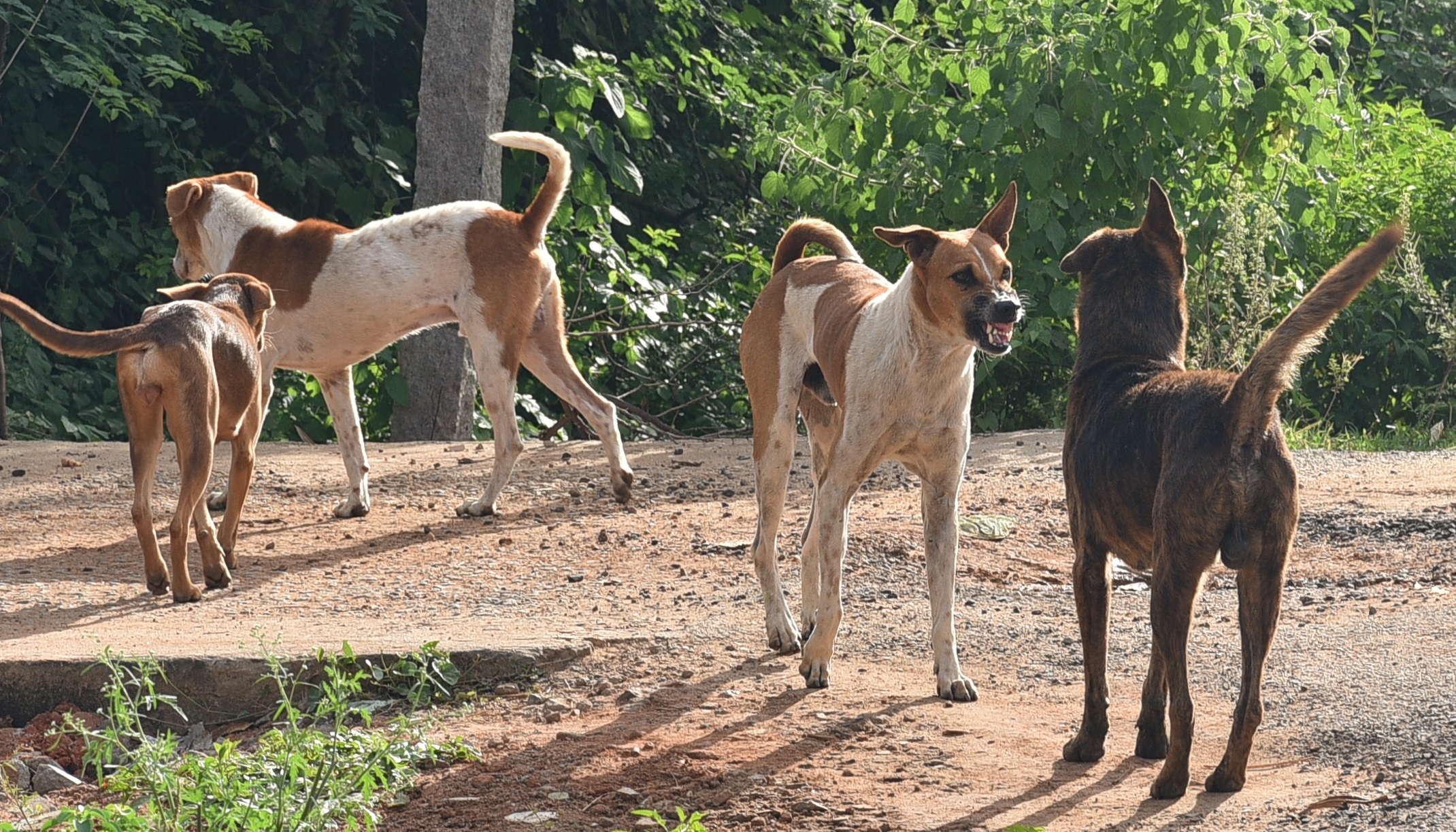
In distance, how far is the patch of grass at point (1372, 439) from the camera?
380 inches

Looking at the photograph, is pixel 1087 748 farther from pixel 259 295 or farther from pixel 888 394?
pixel 259 295

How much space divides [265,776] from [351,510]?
4373mm

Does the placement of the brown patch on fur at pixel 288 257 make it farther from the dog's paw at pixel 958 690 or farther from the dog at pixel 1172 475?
the dog at pixel 1172 475

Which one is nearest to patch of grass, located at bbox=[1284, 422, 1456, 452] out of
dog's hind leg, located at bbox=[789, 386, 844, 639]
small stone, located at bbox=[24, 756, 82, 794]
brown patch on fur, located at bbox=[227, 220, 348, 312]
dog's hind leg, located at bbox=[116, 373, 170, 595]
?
dog's hind leg, located at bbox=[789, 386, 844, 639]

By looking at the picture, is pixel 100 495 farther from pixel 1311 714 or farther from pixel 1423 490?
pixel 1423 490

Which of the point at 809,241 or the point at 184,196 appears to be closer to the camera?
the point at 809,241

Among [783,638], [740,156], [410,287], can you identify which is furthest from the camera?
[740,156]

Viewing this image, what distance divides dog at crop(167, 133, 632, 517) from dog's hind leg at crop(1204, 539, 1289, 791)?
468 cm

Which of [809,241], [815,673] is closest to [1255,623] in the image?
[815,673]

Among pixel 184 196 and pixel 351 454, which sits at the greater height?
pixel 184 196

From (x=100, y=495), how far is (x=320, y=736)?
493 centimetres

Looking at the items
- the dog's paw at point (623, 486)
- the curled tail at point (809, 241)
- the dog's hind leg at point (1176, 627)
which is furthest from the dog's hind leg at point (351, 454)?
the dog's hind leg at point (1176, 627)

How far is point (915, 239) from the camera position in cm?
472

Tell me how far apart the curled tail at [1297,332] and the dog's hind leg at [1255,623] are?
12.3 inches
